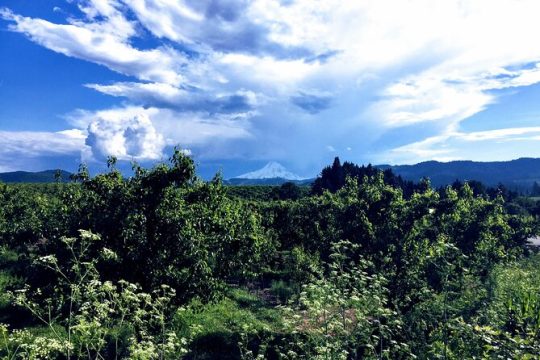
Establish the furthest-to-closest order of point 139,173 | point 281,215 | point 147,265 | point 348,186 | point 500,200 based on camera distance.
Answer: point 281,215
point 500,200
point 348,186
point 139,173
point 147,265

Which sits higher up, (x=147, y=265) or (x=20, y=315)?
(x=147, y=265)

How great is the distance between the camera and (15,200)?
3728 cm

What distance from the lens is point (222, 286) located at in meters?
15.3

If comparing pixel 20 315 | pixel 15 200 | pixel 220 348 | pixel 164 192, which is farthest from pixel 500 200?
pixel 15 200

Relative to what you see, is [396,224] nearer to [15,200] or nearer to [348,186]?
[348,186]

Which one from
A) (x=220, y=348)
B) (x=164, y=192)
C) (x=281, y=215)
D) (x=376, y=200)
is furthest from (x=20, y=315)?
(x=281, y=215)

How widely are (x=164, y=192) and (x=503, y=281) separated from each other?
46.7 ft

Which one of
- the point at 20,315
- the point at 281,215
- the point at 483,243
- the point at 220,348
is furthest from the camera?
the point at 281,215

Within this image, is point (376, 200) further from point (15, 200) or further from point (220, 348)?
point (15, 200)

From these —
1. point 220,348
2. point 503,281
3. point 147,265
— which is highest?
point 147,265

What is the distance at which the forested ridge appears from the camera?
874 centimetres

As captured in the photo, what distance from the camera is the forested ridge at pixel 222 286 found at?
874 centimetres

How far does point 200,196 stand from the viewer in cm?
1504

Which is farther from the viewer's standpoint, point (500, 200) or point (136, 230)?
point (500, 200)
